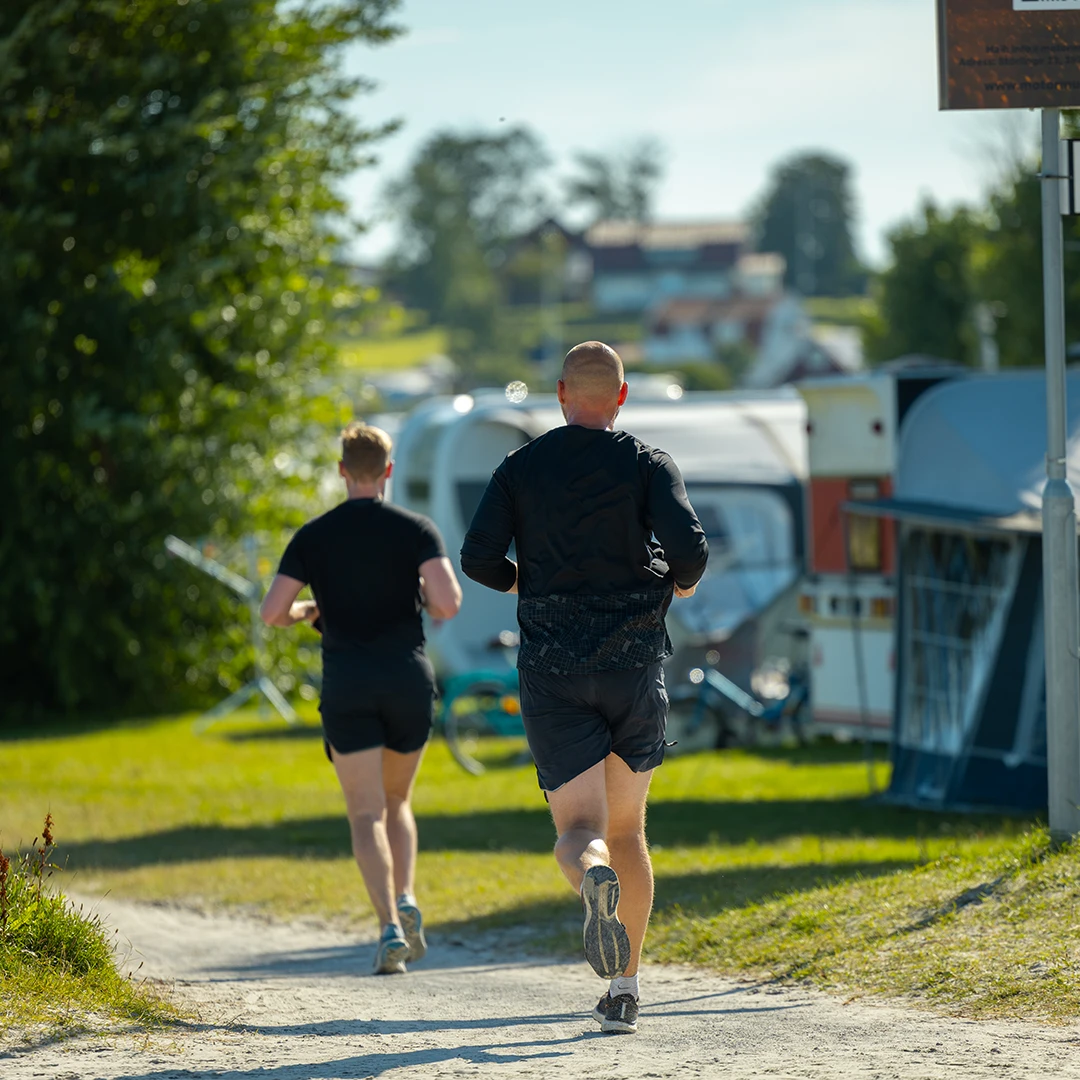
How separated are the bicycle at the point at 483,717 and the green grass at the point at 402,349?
281 ft

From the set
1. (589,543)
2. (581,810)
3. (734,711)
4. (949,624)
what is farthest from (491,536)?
(734,711)

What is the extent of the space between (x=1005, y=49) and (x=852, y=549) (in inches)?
262

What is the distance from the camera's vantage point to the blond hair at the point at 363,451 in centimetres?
686

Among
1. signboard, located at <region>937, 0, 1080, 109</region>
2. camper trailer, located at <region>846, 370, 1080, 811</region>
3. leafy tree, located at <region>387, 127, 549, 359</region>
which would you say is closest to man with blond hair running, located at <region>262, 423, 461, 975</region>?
signboard, located at <region>937, 0, 1080, 109</region>

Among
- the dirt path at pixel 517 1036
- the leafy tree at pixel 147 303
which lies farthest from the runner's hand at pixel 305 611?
the leafy tree at pixel 147 303

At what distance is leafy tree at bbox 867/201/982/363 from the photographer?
45.4 meters

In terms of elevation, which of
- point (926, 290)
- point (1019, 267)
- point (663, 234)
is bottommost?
point (1019, 267)

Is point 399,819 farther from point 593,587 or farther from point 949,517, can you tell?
point 949,517

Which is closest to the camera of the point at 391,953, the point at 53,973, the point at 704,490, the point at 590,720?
the point at 590,720

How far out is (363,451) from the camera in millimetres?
6863

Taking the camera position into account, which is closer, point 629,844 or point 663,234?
point 629,844

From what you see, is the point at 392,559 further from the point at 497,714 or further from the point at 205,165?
the point at 205,165

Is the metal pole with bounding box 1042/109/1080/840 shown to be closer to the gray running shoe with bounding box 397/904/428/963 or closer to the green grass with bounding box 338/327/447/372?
the gray running shoe with bounding box 397/904/428/963

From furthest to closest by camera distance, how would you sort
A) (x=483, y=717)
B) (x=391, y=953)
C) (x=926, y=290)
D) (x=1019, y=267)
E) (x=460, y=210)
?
1. (x=460, y=210)
2. (x=926, y=290)
3. (x=1019, y=267)
4. (x=483, y=717)
5. (x=391, y=953)
